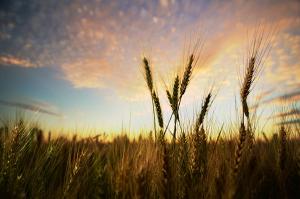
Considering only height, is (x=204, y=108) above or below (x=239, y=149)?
above

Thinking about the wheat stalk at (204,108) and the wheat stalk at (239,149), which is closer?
the wheat stalk at (239,149)

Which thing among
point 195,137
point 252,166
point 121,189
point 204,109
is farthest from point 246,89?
point 121,189

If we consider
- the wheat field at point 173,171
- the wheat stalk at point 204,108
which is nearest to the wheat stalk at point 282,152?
the wheat field at point 173,171

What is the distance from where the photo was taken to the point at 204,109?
3.53m

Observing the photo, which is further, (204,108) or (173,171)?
(204,108)

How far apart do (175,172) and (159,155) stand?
0.60ft

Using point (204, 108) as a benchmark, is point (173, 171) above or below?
below

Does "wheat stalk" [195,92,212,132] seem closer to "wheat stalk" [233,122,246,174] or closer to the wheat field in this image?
the wheat field

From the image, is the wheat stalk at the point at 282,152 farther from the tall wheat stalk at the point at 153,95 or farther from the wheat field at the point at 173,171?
the tall wheat stalk at the point at 153,95

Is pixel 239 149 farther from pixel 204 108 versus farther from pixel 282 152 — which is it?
pixel 204 108

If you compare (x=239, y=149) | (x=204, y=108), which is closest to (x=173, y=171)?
(x=239, y=149)

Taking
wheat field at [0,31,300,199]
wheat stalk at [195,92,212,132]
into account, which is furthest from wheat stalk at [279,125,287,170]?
wheat stalk at [195,92,212,132]

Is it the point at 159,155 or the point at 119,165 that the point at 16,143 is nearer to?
the point at 119,165

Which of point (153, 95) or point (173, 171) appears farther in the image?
point (153, 95)
